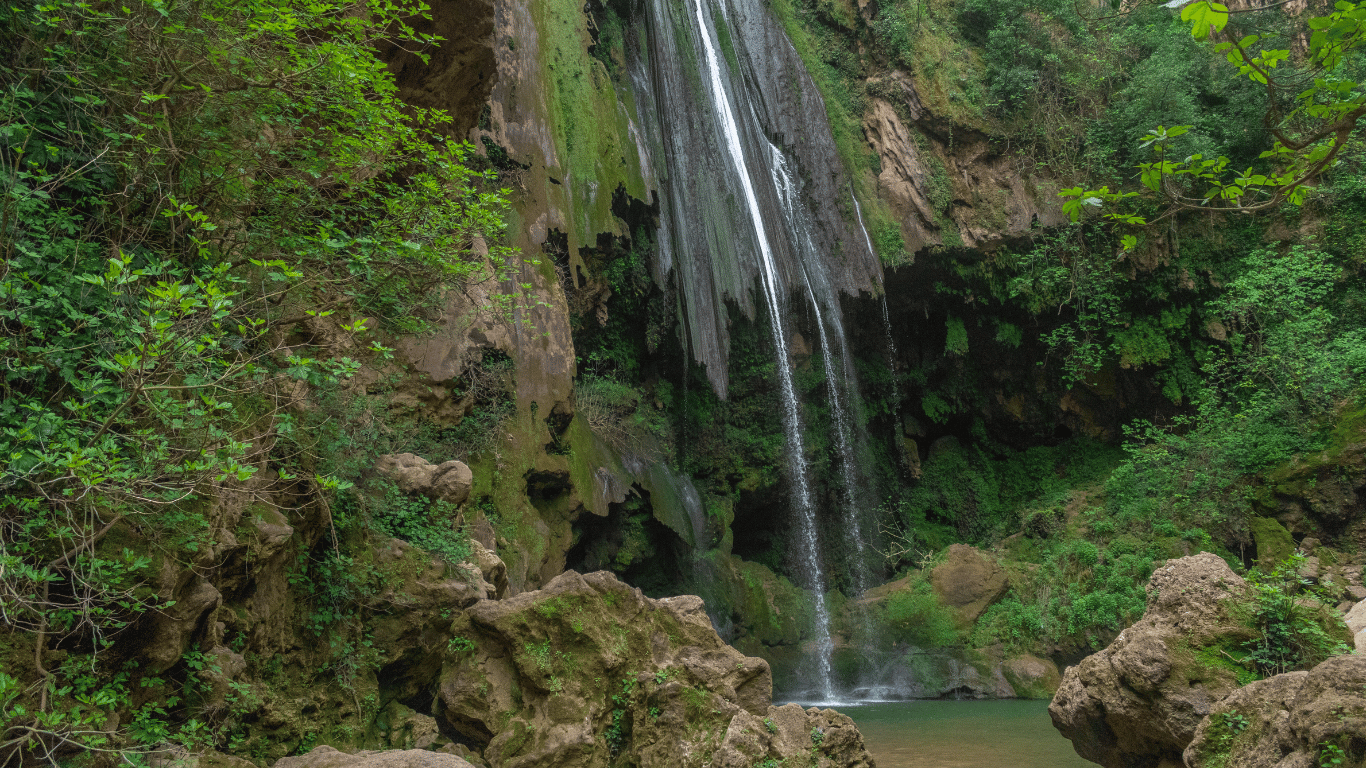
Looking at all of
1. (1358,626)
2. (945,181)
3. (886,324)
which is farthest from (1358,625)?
(945,181)

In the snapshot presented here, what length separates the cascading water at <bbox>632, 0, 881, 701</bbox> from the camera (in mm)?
14961

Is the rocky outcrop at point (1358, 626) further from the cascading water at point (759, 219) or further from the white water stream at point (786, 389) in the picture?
the white water stream at point (786, 389)

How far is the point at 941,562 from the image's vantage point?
15.1 meters

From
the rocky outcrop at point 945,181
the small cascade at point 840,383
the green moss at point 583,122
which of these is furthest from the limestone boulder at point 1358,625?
the rocky outcrop at point 945,181

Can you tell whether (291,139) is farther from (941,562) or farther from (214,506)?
(941,562)

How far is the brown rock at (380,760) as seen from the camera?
3586 millimetres

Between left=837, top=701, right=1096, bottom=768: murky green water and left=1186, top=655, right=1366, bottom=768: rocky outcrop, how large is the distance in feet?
9.56

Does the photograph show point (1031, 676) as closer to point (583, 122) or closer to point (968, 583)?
point (968, 583)

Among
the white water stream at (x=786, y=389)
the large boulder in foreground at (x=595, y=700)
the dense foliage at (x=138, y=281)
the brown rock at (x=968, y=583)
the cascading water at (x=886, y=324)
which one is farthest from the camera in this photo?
the cascading water at (x=886, y=324)

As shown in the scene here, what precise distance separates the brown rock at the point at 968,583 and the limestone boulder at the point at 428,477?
1099 cm

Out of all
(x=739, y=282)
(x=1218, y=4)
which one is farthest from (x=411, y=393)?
(x=739, y=282)

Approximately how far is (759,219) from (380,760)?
13820mm

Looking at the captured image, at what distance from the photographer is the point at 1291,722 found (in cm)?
379

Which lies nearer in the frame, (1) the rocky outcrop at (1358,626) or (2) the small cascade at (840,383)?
(1) the rocky outcrop at (1358,626)
